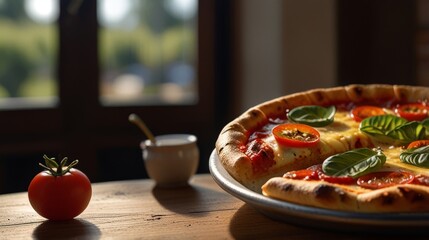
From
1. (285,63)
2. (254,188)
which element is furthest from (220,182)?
(285,63)

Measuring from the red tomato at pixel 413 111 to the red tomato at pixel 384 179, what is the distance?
483 millimetres

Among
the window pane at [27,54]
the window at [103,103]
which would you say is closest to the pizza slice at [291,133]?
the window at [103,103]

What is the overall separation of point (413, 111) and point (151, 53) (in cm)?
175

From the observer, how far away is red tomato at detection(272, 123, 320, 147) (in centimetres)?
146

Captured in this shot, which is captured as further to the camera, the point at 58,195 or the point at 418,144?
the point at 418,144

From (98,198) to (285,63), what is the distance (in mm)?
1416

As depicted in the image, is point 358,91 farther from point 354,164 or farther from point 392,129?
point 354,164

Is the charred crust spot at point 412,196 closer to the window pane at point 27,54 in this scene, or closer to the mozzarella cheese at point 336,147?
the mozzarella cheese at point 336,147

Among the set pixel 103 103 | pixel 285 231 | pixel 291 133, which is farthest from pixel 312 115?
pixel 103 103

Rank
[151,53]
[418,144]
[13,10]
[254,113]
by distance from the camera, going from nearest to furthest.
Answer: [418,144]
[254,113]
[13,10]
[151,53]

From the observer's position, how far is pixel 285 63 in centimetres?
277

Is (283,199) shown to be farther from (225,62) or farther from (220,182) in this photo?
(225,62)

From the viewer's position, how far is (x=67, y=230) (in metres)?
1.27

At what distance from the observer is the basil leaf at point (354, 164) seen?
125 cm
